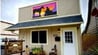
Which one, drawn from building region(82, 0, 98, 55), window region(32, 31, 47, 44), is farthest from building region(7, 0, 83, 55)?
building region(82, 0, 98, 55)

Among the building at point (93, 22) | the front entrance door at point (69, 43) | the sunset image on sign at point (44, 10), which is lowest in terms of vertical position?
the front entrance door at point (69, 43)

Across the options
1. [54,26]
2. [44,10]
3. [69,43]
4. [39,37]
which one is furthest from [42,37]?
[69,43]

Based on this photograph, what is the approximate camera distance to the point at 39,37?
9.46 meters

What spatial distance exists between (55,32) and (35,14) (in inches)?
92.1

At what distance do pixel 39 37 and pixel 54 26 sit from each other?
156 cm

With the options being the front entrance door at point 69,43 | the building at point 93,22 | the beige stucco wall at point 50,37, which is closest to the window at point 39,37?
the beige stucco wall at point 50,37

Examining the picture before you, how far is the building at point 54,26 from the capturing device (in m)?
7.98

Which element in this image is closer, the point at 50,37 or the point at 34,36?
the point at 50,37

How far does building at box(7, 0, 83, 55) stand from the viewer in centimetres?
798

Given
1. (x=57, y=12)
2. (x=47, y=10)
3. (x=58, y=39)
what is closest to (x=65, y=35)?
(x=58, y=39)

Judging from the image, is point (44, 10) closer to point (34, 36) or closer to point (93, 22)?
point (34, 36)

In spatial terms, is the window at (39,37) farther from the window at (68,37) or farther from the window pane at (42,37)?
the window at (68,37)

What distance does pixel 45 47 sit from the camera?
904 cm

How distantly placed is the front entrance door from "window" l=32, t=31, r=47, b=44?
165 centimetres
